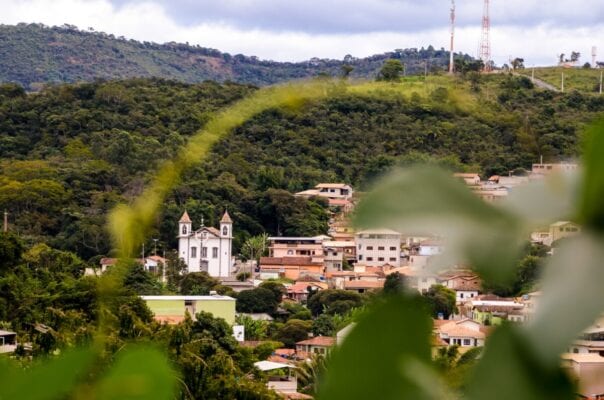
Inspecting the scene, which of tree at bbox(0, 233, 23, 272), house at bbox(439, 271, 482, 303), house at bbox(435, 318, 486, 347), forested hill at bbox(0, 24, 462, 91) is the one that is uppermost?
A: forested hill at bbox(0, 24, 462, 91)

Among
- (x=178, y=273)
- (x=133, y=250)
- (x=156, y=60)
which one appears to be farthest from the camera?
(x=156, y=60)

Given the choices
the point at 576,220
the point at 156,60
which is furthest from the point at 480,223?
the point at 156,60

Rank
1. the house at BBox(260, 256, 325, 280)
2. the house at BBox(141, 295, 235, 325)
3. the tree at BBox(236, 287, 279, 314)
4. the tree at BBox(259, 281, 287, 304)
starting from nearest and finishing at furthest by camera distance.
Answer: the house at BBox(141, 295, 235, 325) < the tree at BBox(236, 287, 279, 314) < the tree at BBox(259, 281, 287, 304) < the house at BBox(260, 256, 325, 280)

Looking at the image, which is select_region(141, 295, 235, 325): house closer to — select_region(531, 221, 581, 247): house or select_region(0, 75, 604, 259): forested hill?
select_region(0, 75, 604, 259): forested hill

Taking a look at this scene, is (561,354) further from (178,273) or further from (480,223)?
(178,273)

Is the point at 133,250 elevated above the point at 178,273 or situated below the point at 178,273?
above

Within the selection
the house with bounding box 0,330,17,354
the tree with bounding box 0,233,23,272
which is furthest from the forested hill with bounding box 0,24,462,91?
the house with bounding box 0,330,17,354

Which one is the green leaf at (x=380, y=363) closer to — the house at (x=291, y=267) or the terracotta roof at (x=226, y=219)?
the house at (x=291, y=267)
